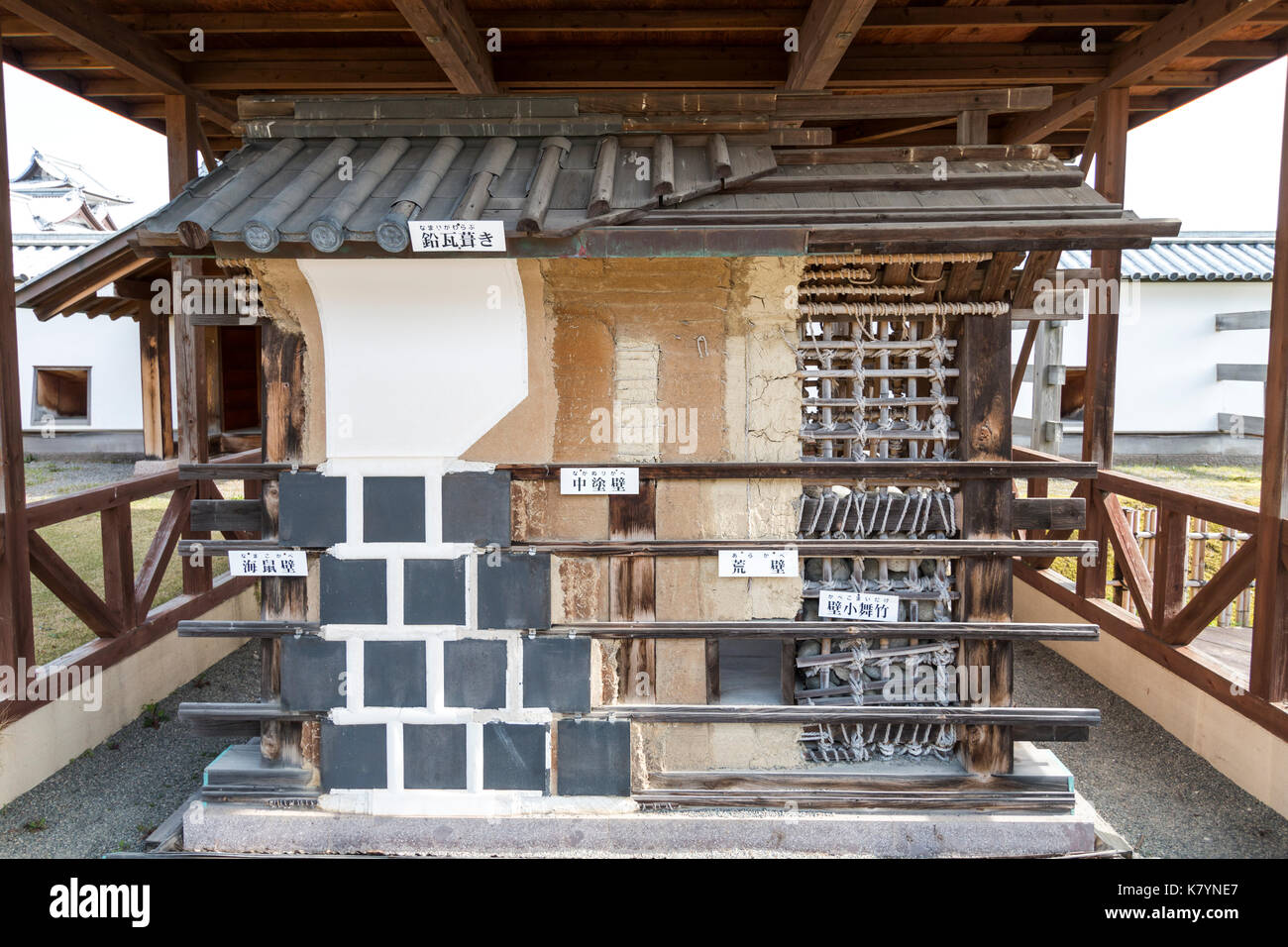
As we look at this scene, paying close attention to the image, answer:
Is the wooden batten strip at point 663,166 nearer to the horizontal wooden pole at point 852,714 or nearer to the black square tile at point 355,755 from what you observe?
the horizontal wooden pole at point 852,714

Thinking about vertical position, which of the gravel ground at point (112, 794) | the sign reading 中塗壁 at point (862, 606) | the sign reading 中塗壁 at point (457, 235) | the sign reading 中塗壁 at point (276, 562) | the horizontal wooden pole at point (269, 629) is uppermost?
the sign reading 中塗壁 at point (457, 235)

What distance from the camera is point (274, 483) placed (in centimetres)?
409

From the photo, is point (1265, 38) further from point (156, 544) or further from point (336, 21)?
point (156, 544)

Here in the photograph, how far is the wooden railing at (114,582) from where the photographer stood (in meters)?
5.03

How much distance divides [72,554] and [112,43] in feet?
22.3

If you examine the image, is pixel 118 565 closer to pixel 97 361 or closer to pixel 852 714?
pixel 852 714

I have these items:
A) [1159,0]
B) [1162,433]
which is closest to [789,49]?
[1159,0]

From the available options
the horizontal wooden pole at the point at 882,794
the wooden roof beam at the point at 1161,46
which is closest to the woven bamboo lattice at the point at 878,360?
the horizontal wooden pole at the point at 882,794

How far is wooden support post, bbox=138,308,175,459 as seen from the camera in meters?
11.8

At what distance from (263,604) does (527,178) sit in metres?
2.48

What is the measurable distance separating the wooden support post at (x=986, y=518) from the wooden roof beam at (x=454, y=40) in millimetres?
3311

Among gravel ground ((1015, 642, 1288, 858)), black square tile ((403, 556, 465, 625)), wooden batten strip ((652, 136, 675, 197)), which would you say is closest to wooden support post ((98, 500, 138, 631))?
black square tile ((403, 556, 465, 625))

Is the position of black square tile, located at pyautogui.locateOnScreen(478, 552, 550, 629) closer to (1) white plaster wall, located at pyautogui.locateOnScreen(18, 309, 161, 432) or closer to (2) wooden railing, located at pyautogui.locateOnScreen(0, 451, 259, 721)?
(2) wooden railing, located at pyautogui.locateOnScreen(0, 451, 259, 721)

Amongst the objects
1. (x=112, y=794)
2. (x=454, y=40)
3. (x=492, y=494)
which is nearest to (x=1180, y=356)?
(x=454, y=40)
